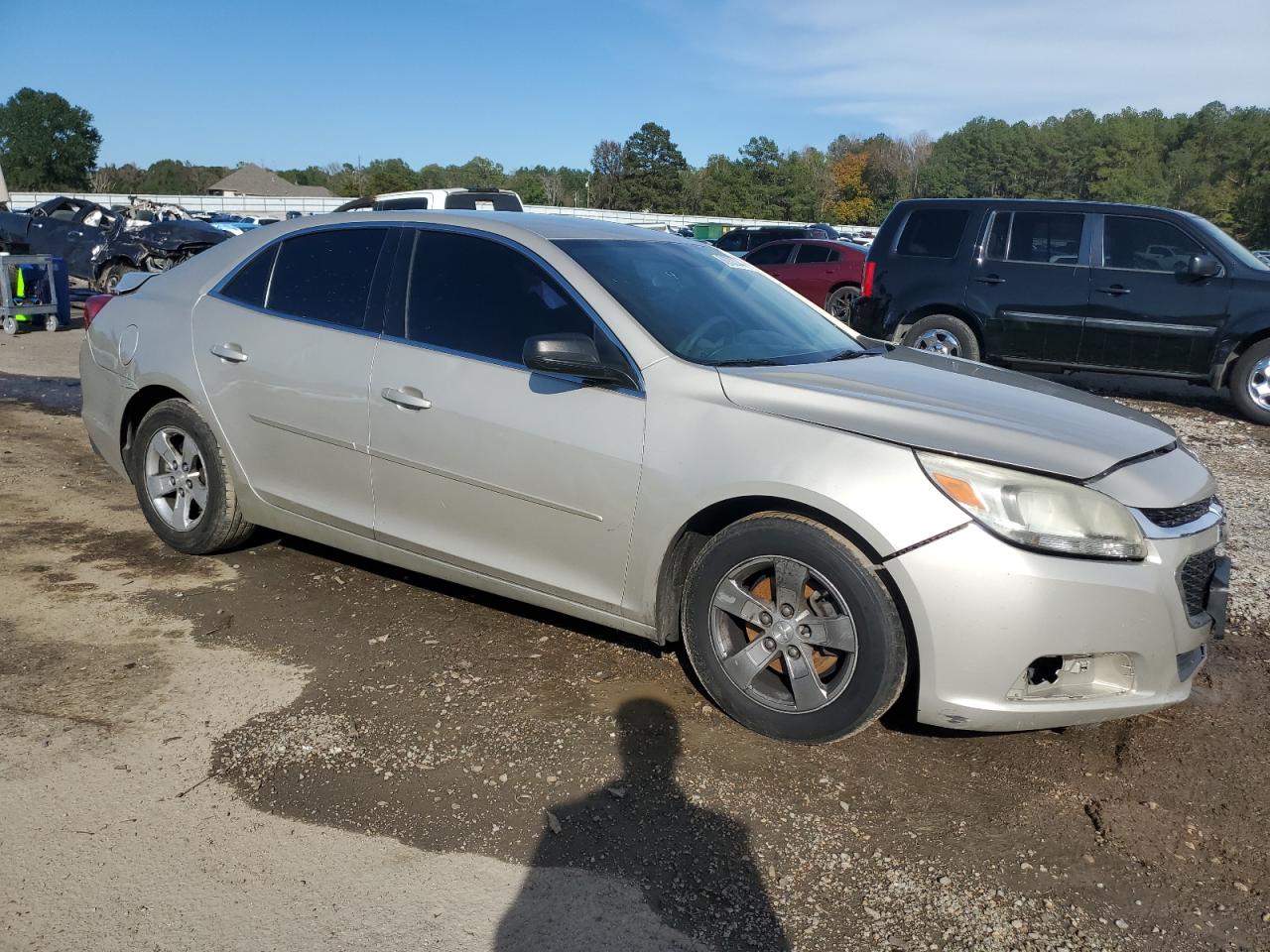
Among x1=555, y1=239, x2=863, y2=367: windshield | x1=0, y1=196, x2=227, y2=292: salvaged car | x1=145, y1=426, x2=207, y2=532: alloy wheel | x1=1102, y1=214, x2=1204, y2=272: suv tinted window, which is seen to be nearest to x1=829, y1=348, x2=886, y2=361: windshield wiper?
x1=555, y1=239, x2=863, y2=367: windshield

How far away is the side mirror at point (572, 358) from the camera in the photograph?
3.55 m

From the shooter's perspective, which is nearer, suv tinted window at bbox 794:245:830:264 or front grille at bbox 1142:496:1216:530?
front grille at bbox 1142:496:1216:530

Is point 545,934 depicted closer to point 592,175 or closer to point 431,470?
point 431,470

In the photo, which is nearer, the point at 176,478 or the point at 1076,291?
the point at 176,478

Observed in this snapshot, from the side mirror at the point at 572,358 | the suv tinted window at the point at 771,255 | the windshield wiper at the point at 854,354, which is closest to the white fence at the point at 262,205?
the suv tinted window at the point at 771,255

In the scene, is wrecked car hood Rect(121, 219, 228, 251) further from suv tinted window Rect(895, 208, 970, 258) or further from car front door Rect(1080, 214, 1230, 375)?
car front door Rect(1080, 214, 1230, 375)

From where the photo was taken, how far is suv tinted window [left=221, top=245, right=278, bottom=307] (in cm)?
467

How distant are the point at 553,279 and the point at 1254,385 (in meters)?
7.94

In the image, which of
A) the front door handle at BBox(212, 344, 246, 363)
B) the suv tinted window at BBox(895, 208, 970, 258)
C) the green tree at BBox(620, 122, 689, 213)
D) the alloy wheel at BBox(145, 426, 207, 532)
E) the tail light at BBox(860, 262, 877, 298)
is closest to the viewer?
the front door handle at BBox(212, 344, 246, 363)

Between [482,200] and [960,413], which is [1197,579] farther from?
[482,200]

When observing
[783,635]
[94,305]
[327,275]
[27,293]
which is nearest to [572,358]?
[783,635]

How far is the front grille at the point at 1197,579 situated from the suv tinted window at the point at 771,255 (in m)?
15.2

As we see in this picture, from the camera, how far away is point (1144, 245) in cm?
962

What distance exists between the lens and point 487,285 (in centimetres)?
407
